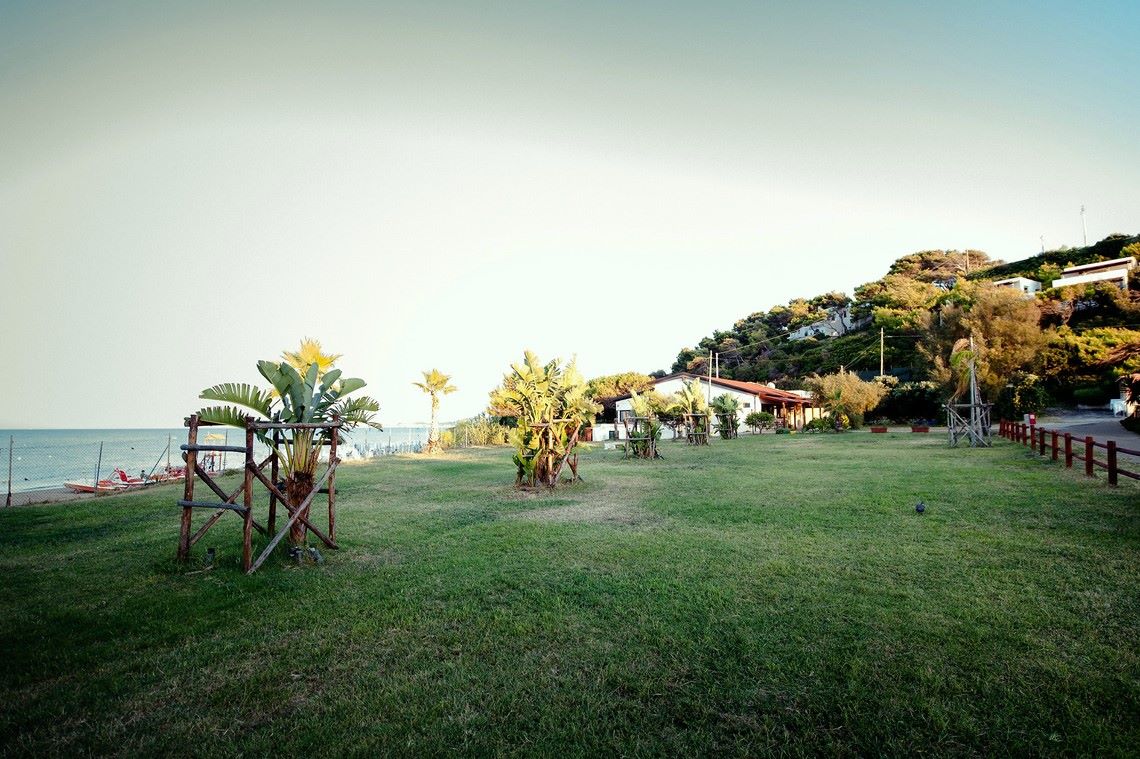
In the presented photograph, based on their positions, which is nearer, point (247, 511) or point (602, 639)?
point (602, 639)

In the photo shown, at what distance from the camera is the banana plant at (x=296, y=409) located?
7.27 metres

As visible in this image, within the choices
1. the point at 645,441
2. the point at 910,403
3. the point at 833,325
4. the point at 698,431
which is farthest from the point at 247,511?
the point at 833,325

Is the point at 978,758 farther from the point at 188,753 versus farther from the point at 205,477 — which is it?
the point at 205,477

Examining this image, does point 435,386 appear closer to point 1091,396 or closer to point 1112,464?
point 1112,464

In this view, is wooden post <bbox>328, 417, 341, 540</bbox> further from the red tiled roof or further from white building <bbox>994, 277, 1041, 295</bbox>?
white building <bbox>994, 277, 1041, 295</bbox>

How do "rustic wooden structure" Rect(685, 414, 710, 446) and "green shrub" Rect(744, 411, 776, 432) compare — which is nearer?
"rustic wooden structure" Rect(685, 414, 710, 446)

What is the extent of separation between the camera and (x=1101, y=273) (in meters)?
50.3

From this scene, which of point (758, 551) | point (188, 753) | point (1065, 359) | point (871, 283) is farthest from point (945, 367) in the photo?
point (188, 753)

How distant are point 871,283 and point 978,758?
78.3m

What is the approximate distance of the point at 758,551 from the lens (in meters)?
7.09

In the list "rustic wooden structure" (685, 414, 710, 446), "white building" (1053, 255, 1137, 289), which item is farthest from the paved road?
"white building" (1053, 255, 1137, 289)

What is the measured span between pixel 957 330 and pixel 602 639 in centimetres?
4852

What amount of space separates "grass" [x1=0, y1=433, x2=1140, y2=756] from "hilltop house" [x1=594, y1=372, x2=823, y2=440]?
116ft

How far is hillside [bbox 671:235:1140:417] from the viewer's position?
123 feet
